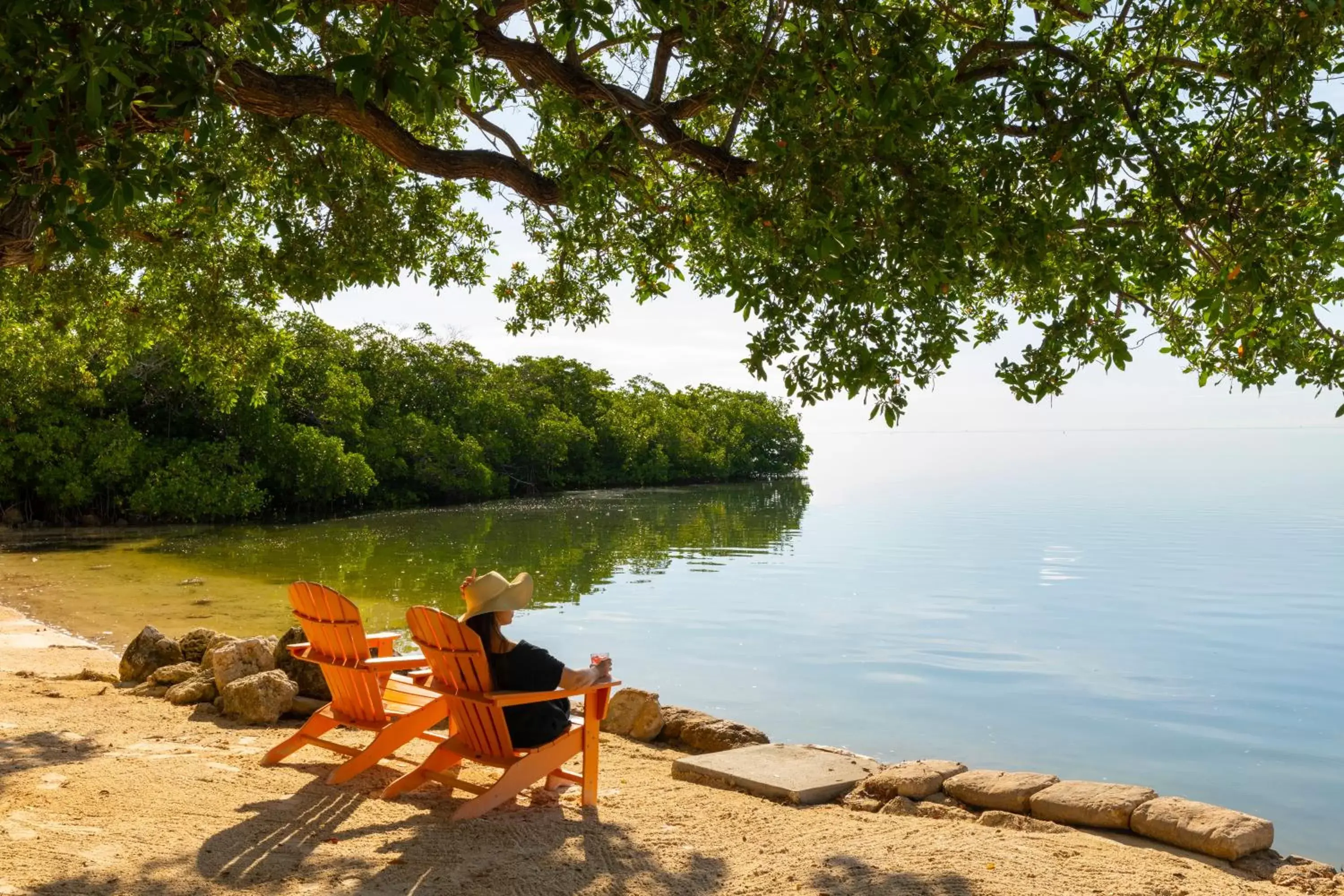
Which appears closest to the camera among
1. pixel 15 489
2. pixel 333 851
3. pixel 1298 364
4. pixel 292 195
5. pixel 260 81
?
pixel 333 851

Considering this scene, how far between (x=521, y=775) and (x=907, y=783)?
102 inches

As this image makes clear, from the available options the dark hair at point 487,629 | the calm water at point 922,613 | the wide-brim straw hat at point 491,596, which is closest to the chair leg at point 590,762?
the dark hair at point 487,629

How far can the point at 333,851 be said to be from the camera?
519 centimetres

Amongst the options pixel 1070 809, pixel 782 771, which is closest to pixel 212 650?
pixel 782 771

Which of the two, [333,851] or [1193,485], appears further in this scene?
[1193,485]

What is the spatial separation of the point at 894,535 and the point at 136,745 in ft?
100

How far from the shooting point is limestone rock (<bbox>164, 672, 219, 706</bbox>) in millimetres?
8766

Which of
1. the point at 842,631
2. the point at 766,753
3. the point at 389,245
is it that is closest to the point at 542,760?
the point at 766,753

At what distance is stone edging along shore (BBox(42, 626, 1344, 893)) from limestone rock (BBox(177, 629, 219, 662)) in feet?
0.03

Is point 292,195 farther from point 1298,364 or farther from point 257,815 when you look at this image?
point 1298,364

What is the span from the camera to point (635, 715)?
28.7ft

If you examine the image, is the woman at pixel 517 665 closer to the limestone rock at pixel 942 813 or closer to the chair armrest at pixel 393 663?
the chair armrest at pixel 393 663

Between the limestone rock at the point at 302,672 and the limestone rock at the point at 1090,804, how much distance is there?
564cm

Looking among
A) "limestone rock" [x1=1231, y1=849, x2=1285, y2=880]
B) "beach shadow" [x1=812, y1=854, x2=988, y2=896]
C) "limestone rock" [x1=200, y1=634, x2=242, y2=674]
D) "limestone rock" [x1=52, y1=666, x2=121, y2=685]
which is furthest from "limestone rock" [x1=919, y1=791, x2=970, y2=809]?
"limestone rock" [x1=52, y1=666, x2=121, y2=685]
